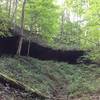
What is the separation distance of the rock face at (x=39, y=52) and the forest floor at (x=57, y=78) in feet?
6.14

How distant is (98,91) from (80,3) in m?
5.94

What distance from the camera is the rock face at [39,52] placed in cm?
2475

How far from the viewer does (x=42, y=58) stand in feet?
90.8

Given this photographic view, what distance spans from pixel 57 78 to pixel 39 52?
751 cm

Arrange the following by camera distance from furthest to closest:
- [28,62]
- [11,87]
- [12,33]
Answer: [12,33] → [28,62] → [11,87]

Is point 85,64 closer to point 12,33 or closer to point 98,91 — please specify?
point 12,33

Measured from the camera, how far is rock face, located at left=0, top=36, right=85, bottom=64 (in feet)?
81.2

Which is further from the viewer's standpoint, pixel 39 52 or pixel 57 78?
pixel 39 52

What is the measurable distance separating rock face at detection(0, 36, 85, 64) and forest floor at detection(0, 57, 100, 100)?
1.87 meters

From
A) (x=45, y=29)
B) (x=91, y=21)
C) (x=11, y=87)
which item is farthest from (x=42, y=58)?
(x=11, y=87)

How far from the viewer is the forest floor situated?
48.2 ft

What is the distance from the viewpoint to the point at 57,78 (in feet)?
66.9

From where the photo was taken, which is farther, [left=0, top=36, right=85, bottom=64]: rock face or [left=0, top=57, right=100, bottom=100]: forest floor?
[left=0, top=36, right=85, bottom=64]: rock face

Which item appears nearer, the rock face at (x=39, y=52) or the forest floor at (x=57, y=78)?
the forest floor at (x=57, y=78)
